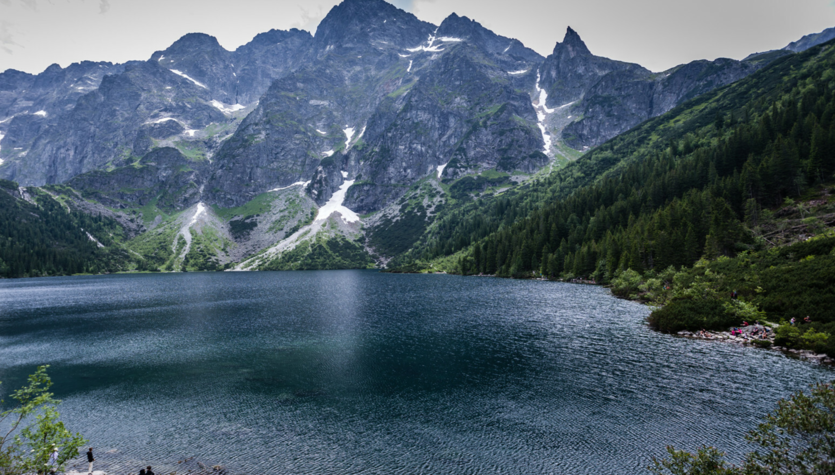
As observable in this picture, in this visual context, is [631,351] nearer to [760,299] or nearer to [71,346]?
[760,299]

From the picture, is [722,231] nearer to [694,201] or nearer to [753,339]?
[694,201]

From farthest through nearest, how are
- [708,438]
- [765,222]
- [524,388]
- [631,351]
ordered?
[765,222]
[631,351]
[524,388]
[708,438]

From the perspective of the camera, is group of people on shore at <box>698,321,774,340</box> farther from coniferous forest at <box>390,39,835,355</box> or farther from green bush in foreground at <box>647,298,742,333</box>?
coniferous forest at <box>390,39,835,355</box>

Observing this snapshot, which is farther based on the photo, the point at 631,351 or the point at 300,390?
the point at 631,351

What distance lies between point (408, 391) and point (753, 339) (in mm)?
48582

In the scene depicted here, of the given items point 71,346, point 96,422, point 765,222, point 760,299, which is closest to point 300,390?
point 96,422

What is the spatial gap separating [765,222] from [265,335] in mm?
122028

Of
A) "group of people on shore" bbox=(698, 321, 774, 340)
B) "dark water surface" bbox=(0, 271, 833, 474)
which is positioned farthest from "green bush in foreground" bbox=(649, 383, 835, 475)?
"group of people on shore" bbox=(698, 321, 774, 340)

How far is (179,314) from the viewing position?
92.9 meters

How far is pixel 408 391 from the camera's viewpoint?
39.5 metres

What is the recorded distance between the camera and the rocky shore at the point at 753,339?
42006 millimetres

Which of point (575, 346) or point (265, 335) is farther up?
point (575, 346)

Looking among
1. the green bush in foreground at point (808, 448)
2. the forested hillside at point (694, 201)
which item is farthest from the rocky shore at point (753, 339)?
the forested hillside at point (694, 201)

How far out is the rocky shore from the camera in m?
42.0
